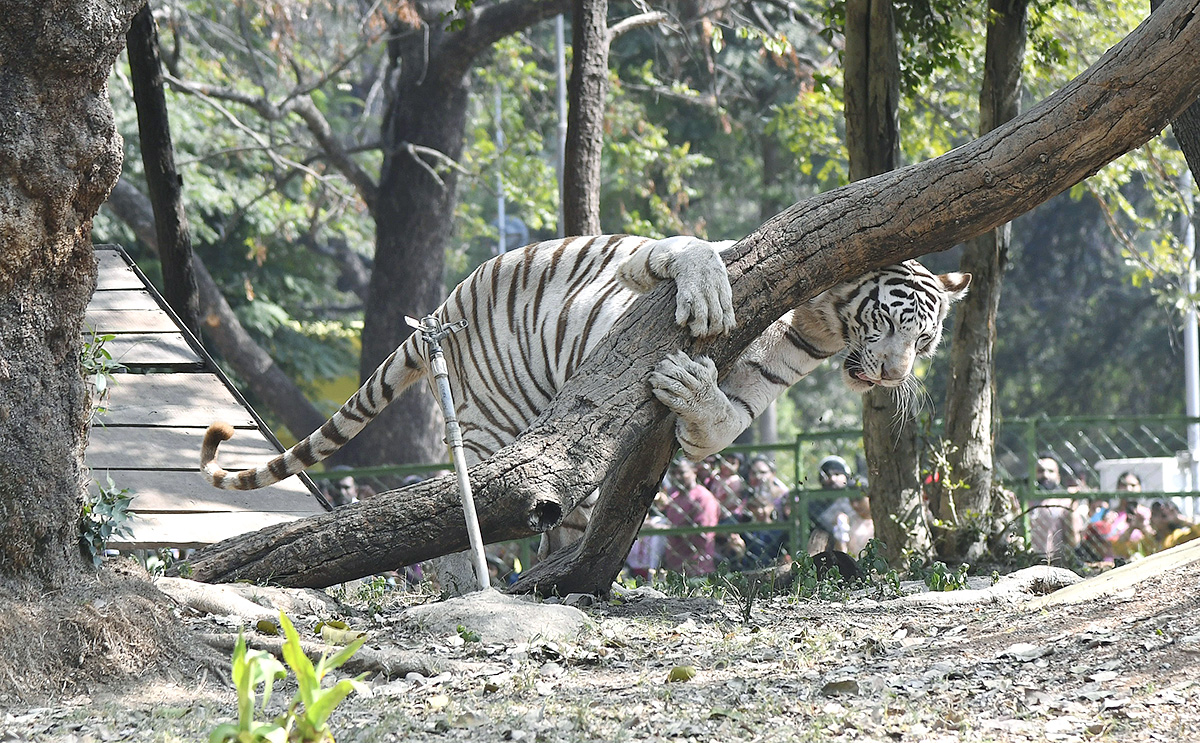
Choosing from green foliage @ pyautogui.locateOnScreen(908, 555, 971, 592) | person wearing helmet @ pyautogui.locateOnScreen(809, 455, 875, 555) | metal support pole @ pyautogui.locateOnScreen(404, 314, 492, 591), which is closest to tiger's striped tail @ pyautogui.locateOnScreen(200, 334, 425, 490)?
metal support pole @ pyautogui.locateOnScreen(404, 314, 492, 591)

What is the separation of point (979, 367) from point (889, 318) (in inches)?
87.2

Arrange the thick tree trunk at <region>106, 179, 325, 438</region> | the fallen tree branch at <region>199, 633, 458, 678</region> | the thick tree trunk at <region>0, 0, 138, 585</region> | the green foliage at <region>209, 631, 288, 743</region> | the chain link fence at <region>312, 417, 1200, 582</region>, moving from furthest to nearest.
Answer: the thick tree trunk at <region>106, 179, 325, 438</region>, the chain link fence at <region>312, 417, 1200, 582</region>, the fallen tree branch at <region>199, 633, 458, 678</region>, the thick tree trunk at <region>0, 0, 138, 585</region>, the green foliage at <region>209, 631, 288, 743</region>

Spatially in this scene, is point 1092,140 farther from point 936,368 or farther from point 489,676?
point 936,368

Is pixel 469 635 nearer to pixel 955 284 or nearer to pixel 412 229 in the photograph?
pixel 955 284

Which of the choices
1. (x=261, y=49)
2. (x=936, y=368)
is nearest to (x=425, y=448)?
(x=261, y=49)

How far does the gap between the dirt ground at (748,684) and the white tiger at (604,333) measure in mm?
966

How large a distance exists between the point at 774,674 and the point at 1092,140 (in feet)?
7.13

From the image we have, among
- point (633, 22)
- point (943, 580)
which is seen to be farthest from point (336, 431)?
point (633, 22)

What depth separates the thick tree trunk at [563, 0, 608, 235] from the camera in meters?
7.78

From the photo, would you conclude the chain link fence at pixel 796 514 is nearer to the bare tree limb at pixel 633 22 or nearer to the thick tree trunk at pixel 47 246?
the bare tree limb at pixel 633 22

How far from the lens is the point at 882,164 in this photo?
21.3 ft

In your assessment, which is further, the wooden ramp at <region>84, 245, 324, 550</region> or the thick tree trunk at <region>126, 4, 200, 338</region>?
the thick tree trunk at <region>126, 4, 200, 338</region>

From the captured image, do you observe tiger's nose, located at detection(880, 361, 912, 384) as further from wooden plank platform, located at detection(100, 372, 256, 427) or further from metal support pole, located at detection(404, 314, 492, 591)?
wooden plank platform, located at detection(100, 372, 256, 427)

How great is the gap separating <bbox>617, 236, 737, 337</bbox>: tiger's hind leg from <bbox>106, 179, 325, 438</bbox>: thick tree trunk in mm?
9070
